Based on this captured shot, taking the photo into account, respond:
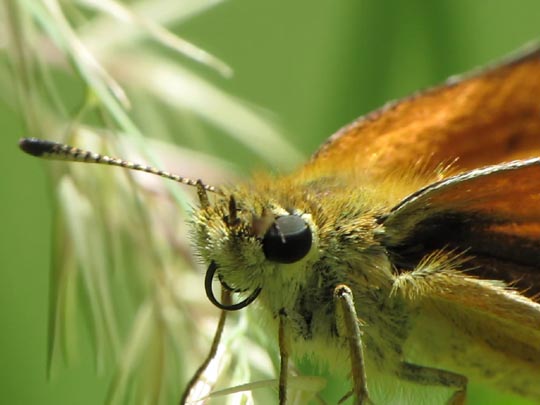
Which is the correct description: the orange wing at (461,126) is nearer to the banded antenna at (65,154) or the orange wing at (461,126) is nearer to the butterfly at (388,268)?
the butterfly at (388,268)

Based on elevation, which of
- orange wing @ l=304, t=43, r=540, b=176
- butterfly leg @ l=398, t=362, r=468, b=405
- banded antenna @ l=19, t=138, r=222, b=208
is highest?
orange wing @ l=304, t=43, r=540, b=176

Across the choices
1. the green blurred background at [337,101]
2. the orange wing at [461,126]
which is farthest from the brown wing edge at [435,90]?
the green blurred background at [337,101]

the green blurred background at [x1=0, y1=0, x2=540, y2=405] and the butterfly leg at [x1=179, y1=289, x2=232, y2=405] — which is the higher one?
the green blurred background at [x1=0, y1=0, x2=540, y2=405]

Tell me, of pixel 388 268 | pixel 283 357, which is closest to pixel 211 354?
pixel 283 357

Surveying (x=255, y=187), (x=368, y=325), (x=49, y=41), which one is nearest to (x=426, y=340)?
(x=368, y=325)

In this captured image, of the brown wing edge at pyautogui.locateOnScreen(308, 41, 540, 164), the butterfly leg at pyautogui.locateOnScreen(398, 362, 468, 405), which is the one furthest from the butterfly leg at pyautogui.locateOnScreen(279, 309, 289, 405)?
the brown wing edge at pyautogui.locateOnScreen(308, 41, 540, 164)

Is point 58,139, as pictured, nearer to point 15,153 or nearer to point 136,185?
point 136,185

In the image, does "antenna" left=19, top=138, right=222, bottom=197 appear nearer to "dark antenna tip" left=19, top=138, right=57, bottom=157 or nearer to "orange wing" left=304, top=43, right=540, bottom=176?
"dark antenna tip" left=19, top=138, right=57, bottom=157
